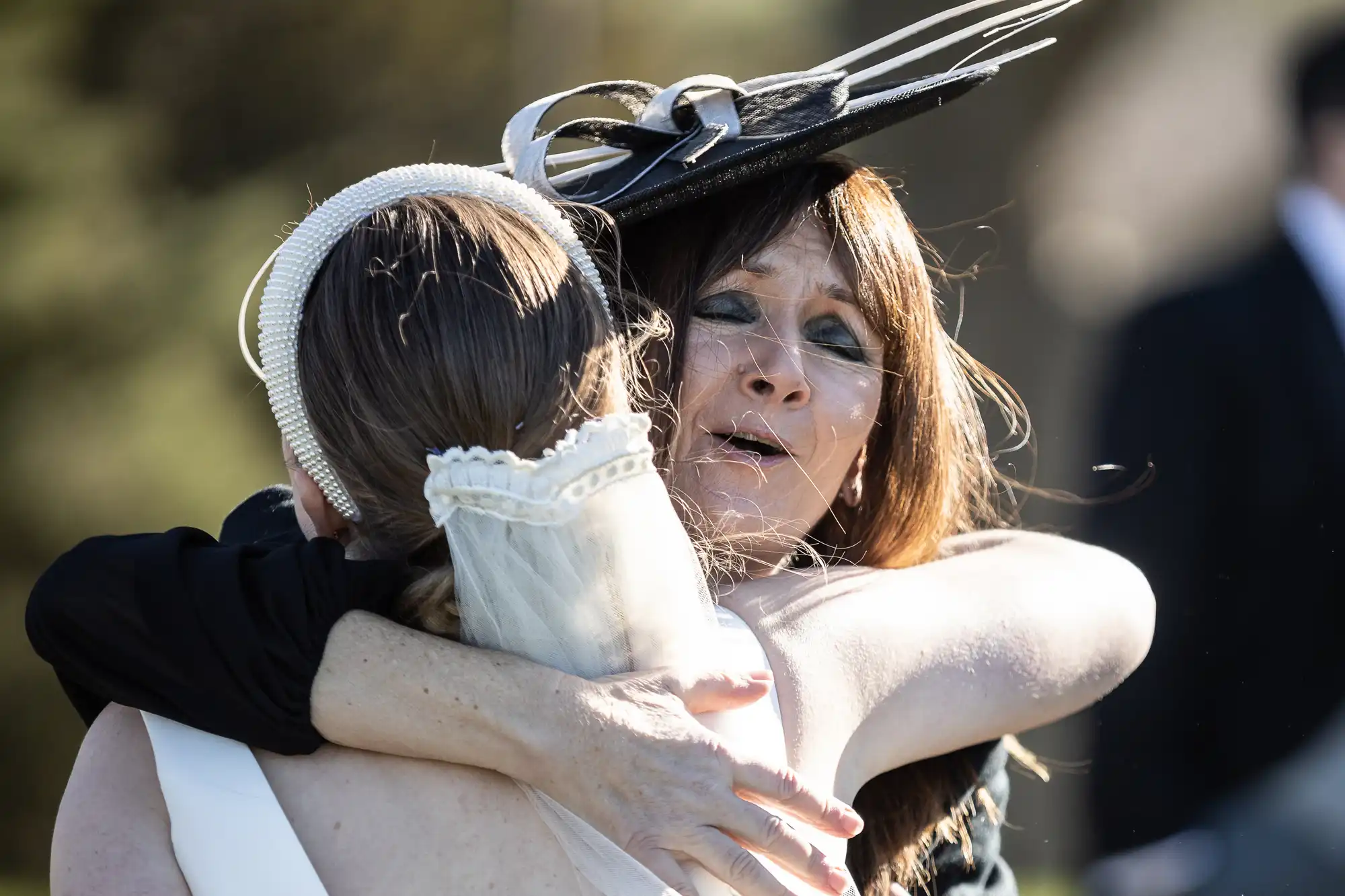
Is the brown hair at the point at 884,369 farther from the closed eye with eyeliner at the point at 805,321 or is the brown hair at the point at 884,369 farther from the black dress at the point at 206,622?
the black dress at the point at 206,622

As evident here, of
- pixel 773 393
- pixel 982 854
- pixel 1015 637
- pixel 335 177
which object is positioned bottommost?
pixel 982 854

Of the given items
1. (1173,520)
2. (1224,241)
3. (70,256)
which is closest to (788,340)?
(1173,520)

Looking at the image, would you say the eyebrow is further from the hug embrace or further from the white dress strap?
the white dress strap

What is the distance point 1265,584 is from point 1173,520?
0.26 meters

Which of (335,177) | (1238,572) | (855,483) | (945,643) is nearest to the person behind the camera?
(945,643)

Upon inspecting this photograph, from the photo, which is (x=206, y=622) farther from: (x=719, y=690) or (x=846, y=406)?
(x=846, y=406)

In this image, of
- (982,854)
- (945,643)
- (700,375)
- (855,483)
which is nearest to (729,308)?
(700,375)

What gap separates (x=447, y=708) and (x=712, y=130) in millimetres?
1010

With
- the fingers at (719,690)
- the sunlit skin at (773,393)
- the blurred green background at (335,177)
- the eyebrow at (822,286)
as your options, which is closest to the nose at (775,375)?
the sunlit skin at (773,393)

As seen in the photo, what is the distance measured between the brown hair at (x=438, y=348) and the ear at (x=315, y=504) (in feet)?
0.47

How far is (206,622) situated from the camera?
1.31 metres

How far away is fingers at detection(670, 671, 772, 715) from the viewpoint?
1292 millimetres

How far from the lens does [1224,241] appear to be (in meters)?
4.29

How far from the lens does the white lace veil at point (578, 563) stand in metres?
1.21
